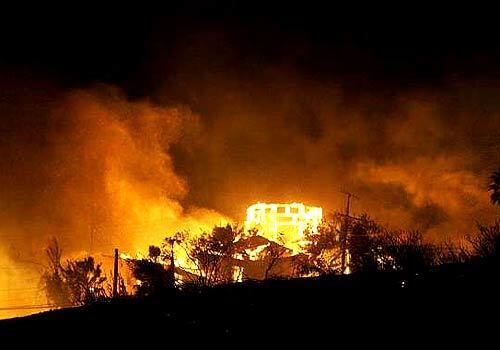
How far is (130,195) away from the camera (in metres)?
47.0

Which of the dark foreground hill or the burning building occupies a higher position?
the burning building

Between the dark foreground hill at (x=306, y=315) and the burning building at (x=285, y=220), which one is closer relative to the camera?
the dark foreground hill at (x=306, y=315)

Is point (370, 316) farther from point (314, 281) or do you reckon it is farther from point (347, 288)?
point (314, 281)

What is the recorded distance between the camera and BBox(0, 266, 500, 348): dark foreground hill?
4207mm

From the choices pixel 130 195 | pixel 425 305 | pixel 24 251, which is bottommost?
pixel 425 305

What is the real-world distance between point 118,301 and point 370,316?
2.92 meters

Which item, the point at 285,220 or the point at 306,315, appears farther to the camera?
the point at 285,220

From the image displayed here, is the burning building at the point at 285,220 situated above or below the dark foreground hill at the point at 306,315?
above

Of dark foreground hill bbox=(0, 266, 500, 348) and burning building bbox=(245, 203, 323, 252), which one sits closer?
dark foreground hill bbox=(0, 266, 500, 348)

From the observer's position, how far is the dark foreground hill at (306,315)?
4.21m

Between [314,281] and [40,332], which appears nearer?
[40,332]

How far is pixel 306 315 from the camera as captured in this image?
15.7 feet

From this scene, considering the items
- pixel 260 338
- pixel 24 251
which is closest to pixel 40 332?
pixel 260 338

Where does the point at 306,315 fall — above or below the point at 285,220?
below
